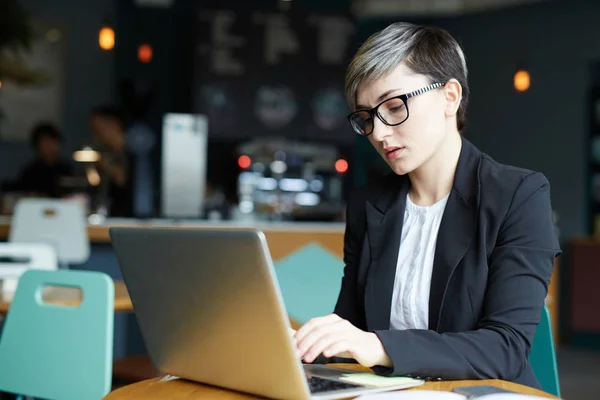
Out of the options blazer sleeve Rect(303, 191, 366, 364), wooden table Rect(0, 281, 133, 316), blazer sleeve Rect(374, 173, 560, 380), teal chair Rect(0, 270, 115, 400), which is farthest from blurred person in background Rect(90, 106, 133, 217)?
blazer sleeve Rect(374, 173, 560, 380)

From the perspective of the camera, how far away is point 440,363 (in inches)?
51.8

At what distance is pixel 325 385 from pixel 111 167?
15.2 feet

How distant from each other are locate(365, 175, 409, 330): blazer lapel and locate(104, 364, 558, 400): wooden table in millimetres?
381

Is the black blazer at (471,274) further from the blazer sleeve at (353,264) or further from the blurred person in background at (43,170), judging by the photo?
the blurred person in background at (43,170)

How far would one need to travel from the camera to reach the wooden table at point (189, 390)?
123 cm

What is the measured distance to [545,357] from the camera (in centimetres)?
182

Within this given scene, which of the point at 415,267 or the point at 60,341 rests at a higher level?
the point at 415,267

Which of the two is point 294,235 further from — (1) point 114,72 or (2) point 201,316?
(2) point 201,316

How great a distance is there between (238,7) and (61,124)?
2.09 metres

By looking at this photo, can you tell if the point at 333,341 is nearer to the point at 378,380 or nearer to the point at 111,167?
the point at 378,380

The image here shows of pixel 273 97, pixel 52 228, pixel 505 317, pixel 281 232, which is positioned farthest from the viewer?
pixel 273 97

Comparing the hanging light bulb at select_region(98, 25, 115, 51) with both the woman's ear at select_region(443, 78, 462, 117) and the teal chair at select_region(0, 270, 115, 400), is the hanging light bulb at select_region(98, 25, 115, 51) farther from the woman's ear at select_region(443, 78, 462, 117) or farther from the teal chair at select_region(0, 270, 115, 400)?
the woman's ear at select_region(443, 78, 462, 117)

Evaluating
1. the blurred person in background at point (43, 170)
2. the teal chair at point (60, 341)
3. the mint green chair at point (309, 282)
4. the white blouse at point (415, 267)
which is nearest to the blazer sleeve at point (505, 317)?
the white blouse at point (415, 267)

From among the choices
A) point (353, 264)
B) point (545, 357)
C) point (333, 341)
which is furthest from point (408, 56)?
point (545, 357)
